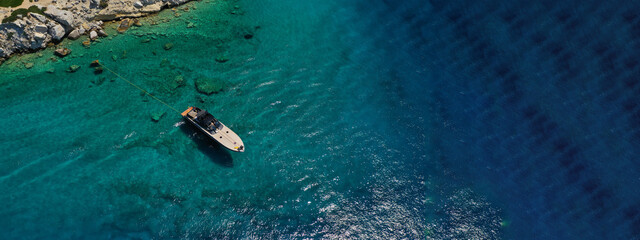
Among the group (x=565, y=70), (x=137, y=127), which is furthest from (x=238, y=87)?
(x=565, y=70)

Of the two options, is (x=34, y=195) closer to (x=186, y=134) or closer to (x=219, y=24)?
(x=186, y=134)

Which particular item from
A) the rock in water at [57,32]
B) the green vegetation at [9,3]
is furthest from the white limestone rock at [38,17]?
the green vegetation at [9,3]

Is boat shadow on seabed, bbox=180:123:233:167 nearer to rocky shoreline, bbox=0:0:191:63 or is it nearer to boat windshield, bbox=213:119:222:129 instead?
boat windshield, bbox=213:119:222:129

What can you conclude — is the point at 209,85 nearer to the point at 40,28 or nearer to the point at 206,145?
the point at 206,145

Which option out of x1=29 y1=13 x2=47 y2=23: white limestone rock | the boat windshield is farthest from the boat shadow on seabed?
x1=29 y1=13 x2=47 y2=23: white limestone rock

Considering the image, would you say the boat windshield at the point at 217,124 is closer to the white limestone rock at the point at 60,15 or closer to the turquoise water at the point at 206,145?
the turquoise water at the point at 206,145

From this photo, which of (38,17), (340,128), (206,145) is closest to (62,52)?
(38,17)
